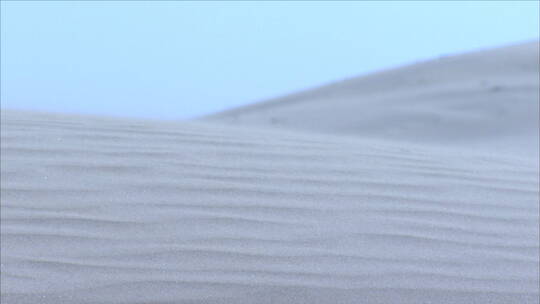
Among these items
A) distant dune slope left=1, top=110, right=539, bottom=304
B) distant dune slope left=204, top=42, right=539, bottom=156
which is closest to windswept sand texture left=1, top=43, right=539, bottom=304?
distant dune slope left=1, top=110, right=539, bottom=304

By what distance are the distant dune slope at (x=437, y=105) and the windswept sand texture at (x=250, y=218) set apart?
6.40ft

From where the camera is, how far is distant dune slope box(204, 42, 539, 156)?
23.5 ft

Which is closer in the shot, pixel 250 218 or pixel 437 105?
pixel 250 218

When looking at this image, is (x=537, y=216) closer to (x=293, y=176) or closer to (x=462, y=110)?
(x=293, y=176)

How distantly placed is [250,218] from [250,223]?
52 mm

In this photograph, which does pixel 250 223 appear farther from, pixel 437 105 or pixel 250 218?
pixel 437 105

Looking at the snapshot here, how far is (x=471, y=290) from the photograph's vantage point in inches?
102

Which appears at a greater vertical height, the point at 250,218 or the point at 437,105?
the point at 437,105

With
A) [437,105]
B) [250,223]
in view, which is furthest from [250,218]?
[437,105]

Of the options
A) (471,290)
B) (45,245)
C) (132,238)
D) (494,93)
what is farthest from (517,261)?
(494,93)

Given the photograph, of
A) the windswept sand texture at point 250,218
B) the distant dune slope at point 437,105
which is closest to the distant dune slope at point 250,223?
the windswept sand texture at point 250,218

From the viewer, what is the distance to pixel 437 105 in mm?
8617

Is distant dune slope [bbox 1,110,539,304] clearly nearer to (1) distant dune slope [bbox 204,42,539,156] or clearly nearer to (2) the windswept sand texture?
(2) the windswept sand texture

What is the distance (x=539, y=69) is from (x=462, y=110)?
1983 millimetres
